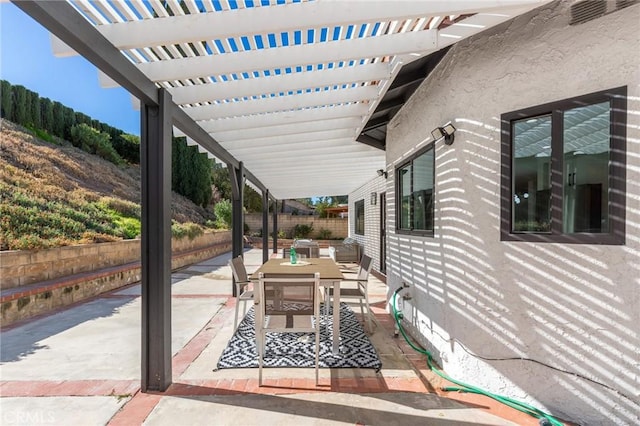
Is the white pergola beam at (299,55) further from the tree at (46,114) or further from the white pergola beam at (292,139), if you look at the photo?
the tree at (46,114)

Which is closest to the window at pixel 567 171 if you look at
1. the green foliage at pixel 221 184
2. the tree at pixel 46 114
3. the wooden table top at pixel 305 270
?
the wooden table top at pixel 305 270

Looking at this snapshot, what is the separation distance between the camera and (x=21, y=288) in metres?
5.50

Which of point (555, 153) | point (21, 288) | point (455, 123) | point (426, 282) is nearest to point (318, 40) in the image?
point (455, 123)

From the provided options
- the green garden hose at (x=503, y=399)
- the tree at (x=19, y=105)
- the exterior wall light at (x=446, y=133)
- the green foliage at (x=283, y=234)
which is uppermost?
the tree at (x=19, y=105)

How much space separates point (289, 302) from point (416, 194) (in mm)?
2265

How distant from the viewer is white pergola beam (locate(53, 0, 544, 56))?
7.29 ft

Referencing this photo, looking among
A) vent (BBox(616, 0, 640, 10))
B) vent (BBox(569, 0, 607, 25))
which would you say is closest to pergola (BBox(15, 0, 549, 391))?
vent (BBox(569, 0, 607, 25))

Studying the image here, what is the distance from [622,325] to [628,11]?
2.01m

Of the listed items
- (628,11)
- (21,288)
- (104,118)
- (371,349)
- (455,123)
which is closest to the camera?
(628,11)

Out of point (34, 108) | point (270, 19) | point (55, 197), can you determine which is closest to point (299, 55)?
point (270, 19)

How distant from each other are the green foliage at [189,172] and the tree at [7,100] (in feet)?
25.6

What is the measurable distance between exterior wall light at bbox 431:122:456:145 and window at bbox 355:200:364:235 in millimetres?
9282

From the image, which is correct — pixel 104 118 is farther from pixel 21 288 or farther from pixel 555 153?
pixel 555 153

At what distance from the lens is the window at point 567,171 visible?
223cm
